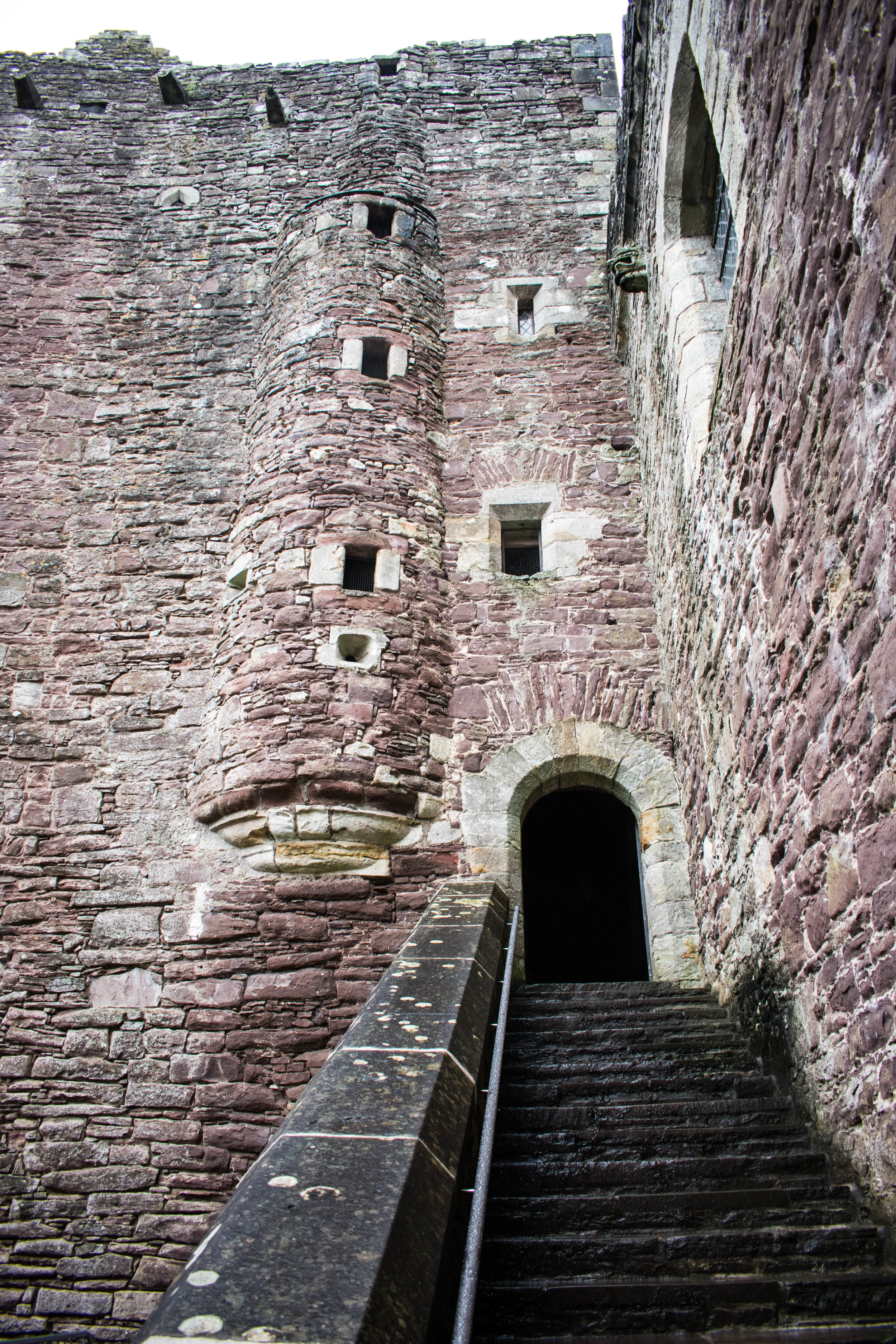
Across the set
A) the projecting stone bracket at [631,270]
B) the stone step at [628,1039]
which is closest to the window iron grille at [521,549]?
the projecting stone bracket at [631,270]

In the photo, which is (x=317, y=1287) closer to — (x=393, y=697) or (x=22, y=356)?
(x=393, y=697)

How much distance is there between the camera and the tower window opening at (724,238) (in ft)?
16.3

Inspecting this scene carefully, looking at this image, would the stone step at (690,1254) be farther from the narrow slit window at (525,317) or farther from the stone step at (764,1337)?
the narrow slit window at (525,317)

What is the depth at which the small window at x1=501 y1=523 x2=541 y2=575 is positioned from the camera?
24.7ft

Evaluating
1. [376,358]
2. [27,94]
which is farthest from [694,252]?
[27,94]

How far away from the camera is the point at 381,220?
8.34 metres

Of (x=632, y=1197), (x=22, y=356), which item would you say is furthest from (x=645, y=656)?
(x=22, y=356)

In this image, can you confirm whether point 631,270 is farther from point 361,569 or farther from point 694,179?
point 361,569

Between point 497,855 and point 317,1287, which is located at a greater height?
point 497,855

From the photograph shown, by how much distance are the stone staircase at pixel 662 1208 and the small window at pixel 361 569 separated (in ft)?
11.8

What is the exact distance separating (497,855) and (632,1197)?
323 cm

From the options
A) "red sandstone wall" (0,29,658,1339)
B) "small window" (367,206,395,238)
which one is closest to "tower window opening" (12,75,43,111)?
"red sandstone wall" (0,29,658,1339)

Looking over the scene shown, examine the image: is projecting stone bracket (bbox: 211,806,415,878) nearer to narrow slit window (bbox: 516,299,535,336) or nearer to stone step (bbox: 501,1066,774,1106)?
stone step (bbox: 501,1066,774,1106)

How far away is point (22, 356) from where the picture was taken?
8.62 meters
